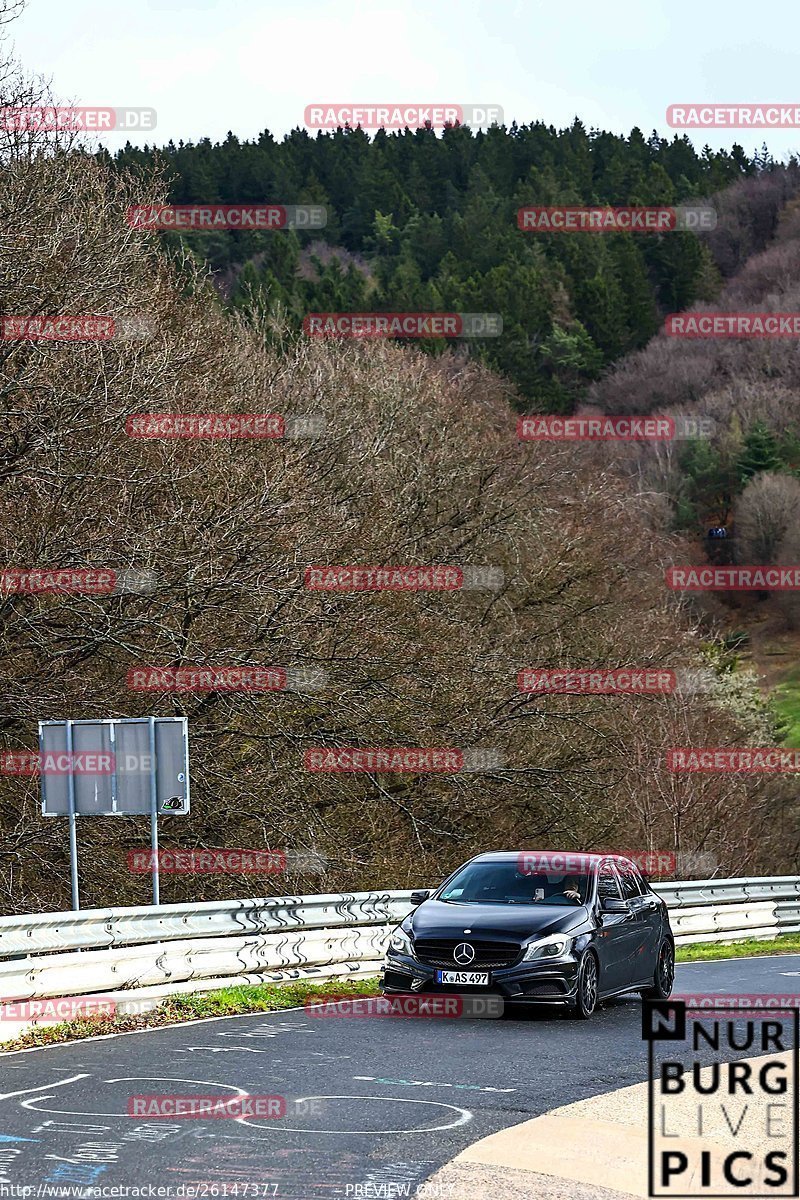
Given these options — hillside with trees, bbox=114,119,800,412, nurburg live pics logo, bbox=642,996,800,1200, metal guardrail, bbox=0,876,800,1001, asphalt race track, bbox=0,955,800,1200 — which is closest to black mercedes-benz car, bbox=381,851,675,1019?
asphalt race track, bbox=0,955,800,1200

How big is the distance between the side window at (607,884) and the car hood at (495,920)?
0.55m

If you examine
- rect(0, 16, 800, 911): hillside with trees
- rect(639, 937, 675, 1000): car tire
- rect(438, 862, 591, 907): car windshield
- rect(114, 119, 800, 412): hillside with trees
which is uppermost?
rect(114, 119, 800, 412): hillside with trees

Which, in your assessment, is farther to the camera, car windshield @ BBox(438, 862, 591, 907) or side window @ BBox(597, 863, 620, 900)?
side window @ BBox(597, 863, 620, 900)

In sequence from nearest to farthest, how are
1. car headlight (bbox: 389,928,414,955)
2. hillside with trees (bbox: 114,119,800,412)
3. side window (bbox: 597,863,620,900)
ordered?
car headlight (bbox: 389,928,414,955) < side window (bbox: 597,863,620,900) < hillside with trees (bbox: 114,119,800,412)

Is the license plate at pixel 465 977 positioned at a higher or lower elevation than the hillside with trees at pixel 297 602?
lower

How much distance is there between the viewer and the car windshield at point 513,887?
49.0 ft

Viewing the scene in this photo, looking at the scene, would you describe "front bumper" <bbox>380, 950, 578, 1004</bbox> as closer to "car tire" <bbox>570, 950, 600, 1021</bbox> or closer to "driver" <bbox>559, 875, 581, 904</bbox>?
"car tire" <bbox>570, 950, 600, 1021</bbox>

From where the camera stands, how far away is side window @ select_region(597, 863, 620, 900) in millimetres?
15141

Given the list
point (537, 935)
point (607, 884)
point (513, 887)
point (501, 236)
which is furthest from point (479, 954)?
point (501, 236)

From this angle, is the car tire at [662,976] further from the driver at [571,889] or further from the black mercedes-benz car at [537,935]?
the driver at [571,889]

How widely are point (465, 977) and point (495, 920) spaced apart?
1.99 ft

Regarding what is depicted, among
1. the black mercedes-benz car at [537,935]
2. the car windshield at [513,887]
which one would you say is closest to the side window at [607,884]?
the black mercedes-benz car at [537,935]

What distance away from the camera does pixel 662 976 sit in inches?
625

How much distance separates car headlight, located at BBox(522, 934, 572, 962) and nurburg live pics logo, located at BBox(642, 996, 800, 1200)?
1208 millimetres
